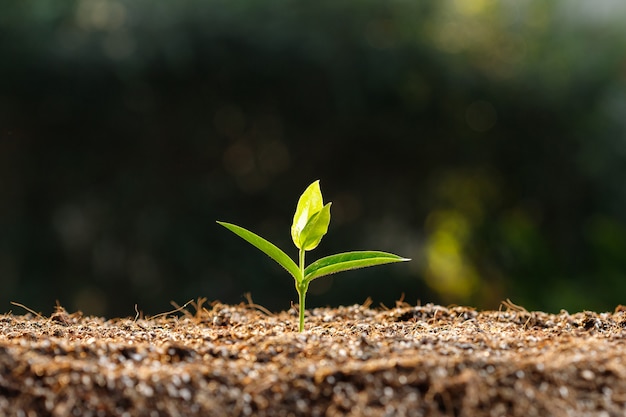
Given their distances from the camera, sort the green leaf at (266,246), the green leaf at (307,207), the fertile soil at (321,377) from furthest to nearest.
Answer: the green leaf at (307,207) → the green leaf at (266,246) → the fertile soil at (321,377)

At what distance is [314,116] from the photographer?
17.6ft

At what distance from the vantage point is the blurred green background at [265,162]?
5.19 m

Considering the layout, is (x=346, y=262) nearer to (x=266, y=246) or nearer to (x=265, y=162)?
(x=266, y=246)

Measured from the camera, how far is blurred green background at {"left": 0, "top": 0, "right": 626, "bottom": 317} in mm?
5188

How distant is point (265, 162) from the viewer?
5.38 m

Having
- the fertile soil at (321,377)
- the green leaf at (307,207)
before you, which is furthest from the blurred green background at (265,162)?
the fertile soil at (321,377)

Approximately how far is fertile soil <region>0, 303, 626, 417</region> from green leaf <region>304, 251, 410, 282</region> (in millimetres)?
158

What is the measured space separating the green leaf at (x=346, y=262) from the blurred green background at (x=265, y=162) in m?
3.34

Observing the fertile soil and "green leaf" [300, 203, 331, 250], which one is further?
"green leaf" [300, 203, 331, 250]

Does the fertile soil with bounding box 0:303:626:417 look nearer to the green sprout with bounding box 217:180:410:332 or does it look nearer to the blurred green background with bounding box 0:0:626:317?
the green sprout with bounding box 217:180:410:332

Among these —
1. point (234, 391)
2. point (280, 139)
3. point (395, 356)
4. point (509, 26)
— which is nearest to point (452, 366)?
point (395, 356)

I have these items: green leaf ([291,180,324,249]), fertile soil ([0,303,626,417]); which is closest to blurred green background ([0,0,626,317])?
green leaf ([291,180,324,249])

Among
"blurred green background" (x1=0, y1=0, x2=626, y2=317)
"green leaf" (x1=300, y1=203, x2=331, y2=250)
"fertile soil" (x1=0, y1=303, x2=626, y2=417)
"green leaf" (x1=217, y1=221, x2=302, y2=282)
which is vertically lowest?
"fertile soil" (x1=0, y1=303, x2=626, y2=417)

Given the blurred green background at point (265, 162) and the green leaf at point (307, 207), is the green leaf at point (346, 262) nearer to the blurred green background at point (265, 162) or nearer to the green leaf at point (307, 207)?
the green leaf at point (307, 207)
